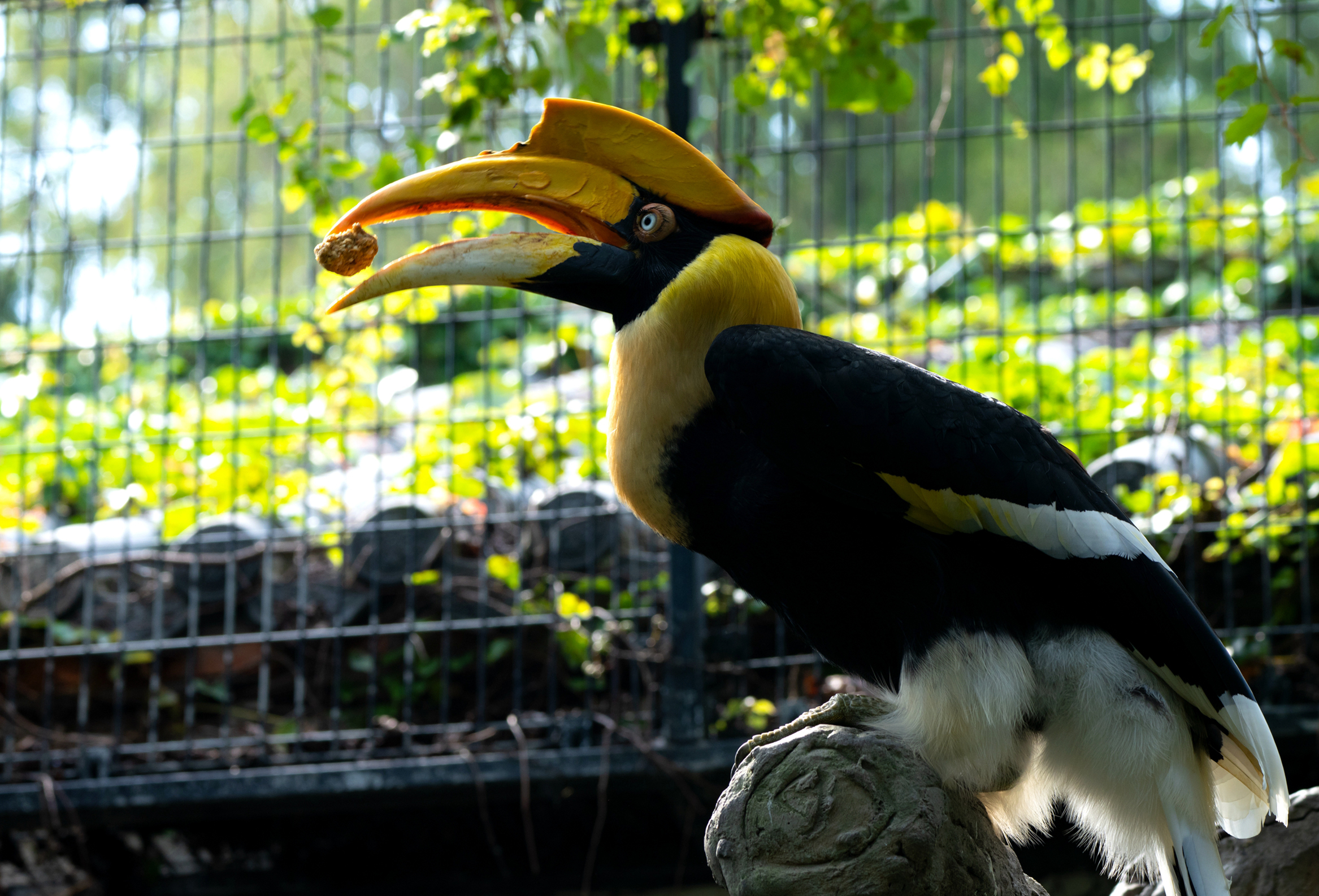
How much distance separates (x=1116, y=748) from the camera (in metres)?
2.01

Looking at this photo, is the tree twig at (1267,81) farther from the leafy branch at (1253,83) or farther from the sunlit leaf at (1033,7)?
the sunlit leaf at (1033,7)

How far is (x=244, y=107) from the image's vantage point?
355 cm

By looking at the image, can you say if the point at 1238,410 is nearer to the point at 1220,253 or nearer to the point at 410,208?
the point at 1220,253

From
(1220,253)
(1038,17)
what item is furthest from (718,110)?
(1220,253)

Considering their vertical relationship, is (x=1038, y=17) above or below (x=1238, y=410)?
above

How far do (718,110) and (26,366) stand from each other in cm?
256

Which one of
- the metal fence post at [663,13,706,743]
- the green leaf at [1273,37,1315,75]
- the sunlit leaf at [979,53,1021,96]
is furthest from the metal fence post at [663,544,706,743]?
the green leaf at [1273,37,1315,75]

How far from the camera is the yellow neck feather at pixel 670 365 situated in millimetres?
2152

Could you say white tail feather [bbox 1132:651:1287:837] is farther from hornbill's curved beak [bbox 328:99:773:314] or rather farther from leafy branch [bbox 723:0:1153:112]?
leafy branch [bbox 723:0:1153:112]

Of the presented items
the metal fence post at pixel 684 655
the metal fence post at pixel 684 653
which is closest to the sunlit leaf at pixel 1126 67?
the metal fence post at pixel 684 653

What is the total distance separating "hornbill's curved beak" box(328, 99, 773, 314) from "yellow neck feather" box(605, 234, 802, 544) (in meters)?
0.11

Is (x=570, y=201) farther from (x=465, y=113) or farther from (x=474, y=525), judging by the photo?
(x=474, y=525)

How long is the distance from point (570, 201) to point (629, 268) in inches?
7.4

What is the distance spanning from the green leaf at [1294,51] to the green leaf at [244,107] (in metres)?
2.52
